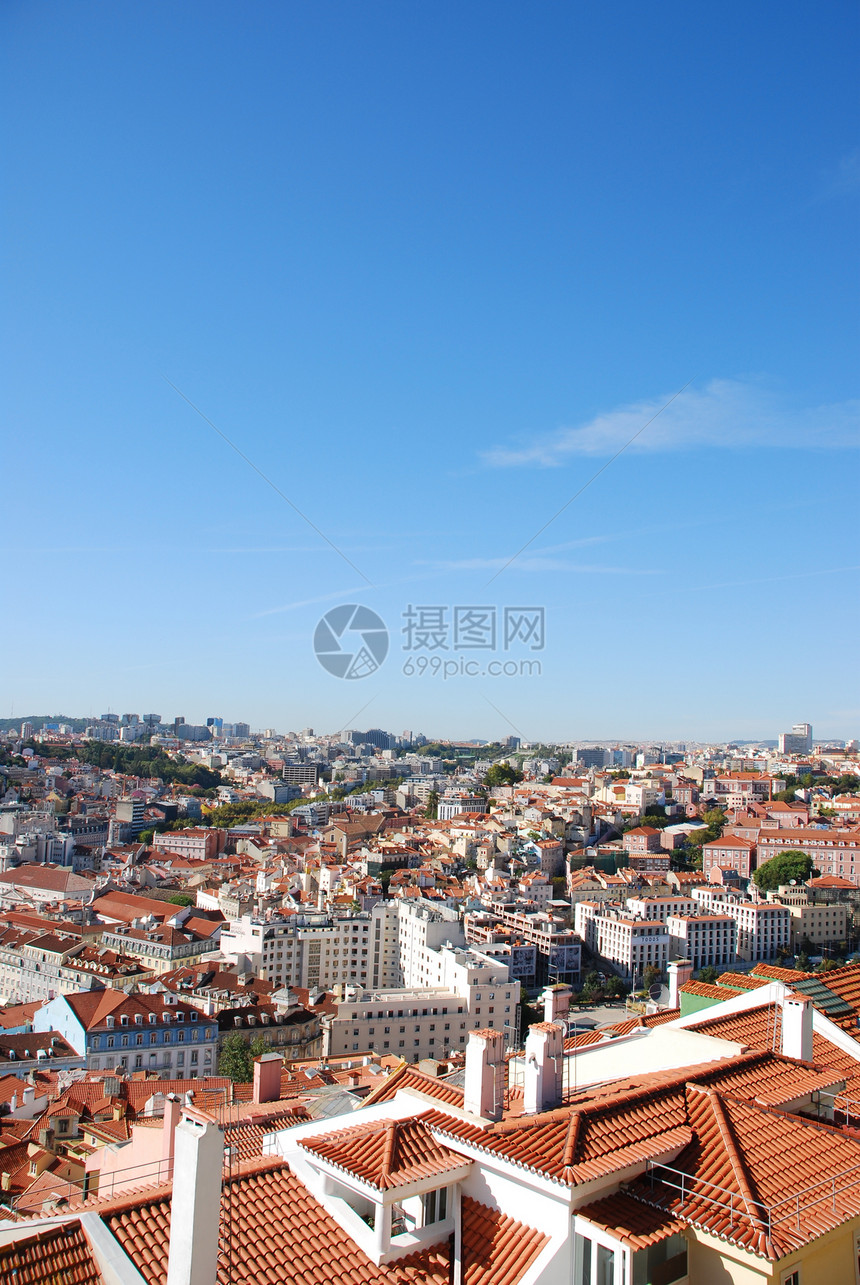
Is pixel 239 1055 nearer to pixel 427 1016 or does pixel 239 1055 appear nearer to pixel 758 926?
pixel 427 1016

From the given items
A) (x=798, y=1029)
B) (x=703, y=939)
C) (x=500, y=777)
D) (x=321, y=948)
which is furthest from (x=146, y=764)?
(x=798, y=1029)

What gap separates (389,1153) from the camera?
1.80 metres

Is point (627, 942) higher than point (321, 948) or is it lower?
lower

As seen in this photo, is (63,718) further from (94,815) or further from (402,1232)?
(402,1232)

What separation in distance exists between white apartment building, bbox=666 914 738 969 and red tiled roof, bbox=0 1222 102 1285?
59.5 ft

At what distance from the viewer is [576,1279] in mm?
1676

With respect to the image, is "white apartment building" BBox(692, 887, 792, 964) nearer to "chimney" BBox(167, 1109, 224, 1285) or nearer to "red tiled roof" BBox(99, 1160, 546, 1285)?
"red tiled roof" BBox(99, 1160, 546, 1285)

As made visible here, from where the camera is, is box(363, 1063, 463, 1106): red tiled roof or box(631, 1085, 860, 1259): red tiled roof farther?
box(363, 1063, 463, 1106): red tiled roof

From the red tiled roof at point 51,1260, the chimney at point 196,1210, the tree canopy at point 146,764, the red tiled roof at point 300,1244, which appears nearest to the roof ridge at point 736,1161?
the red tiled roof at point 300,1244

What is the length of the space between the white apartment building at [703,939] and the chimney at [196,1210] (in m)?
18.2

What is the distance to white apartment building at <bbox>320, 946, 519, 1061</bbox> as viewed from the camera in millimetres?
10680

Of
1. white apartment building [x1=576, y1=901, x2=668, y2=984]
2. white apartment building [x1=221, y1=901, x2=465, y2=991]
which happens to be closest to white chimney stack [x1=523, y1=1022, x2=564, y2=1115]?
white apartment building [x1=221, y1=901, x2=465, y2=991]

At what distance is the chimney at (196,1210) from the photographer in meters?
1.47

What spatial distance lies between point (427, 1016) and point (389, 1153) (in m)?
9.91
